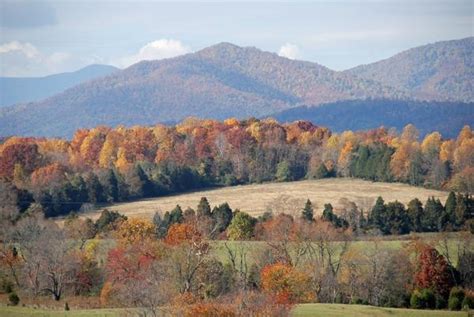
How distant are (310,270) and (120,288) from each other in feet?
32.3

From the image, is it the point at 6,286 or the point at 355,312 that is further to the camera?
the point at 6,286

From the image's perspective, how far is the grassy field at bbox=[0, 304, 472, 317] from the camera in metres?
29.7

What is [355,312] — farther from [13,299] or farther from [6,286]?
[6,286]

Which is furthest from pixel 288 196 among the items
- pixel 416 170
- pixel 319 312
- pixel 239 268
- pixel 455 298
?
pixel 319 312

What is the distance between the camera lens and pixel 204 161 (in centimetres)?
8212

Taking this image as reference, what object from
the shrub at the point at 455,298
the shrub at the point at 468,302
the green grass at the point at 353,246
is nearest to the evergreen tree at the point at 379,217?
the green grass at the point at 353,246

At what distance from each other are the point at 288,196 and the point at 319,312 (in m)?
36.1

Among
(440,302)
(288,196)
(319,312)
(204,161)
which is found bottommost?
(440,302)

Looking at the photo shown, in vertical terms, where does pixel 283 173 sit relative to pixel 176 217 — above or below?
above

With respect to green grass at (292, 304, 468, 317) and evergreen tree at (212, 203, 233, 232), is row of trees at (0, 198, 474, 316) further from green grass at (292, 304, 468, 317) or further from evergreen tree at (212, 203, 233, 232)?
evergreen tree at (212, 203, 233, 232)

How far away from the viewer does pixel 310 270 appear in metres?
37.8

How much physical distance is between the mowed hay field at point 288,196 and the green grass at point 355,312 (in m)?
21.9

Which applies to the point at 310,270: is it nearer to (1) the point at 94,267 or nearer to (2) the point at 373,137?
(1) the point at 94,267

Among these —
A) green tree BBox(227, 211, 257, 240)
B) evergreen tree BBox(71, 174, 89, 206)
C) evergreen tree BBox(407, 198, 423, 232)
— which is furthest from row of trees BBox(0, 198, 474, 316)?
evergreen tree BBox(71, 174, 89, 206)
